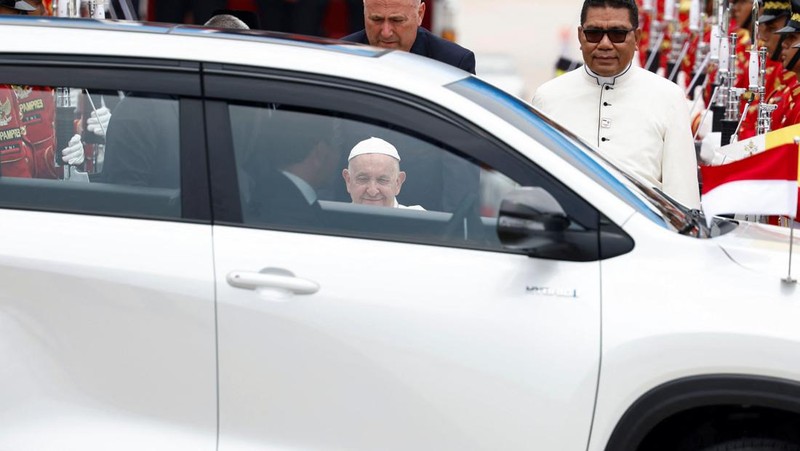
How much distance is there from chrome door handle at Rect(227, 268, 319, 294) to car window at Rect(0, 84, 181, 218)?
28 cm

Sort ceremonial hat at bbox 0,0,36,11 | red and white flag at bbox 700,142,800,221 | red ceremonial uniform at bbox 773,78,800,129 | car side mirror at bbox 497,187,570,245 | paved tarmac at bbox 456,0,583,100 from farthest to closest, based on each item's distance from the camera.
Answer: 1. paved tarmac at bbox 456,0,583,100
2. red ceremonial uniform at bbox 773,78,800,129
3. ceremonial hat at bbox 0,0,36,11
4. red and white flag at bbox 700,142,800,221
5. car side mirror at bbox 497,187,570,245

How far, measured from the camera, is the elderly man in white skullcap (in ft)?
13.0

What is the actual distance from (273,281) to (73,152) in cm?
82

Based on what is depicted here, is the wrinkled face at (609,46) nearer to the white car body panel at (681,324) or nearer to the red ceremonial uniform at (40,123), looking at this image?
the white car body panel at (681,324)

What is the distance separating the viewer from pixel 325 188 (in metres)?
3.87

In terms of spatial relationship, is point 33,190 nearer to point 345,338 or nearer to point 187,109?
point 187,109

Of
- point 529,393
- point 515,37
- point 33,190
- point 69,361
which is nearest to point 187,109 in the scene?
point 33,190

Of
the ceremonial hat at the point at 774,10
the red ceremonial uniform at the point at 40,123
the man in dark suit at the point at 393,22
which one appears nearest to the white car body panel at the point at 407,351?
the red ceremonial uniform at the point at 40,123

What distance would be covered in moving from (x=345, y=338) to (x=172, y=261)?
527 millimetres

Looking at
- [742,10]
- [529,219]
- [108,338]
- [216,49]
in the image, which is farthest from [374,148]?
[742,10]

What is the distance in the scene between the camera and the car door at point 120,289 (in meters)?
3.58

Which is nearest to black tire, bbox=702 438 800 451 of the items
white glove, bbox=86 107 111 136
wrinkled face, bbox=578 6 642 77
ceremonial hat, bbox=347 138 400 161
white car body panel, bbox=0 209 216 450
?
ceremonial hat, bbox=347 138 400 161

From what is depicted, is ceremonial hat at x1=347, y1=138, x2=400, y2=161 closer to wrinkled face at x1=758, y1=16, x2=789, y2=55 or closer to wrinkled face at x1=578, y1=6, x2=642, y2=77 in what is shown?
wrinkled face at x1=578, y1=6, x2=642, y2=77

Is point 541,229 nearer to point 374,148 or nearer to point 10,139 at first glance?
point 374,148
